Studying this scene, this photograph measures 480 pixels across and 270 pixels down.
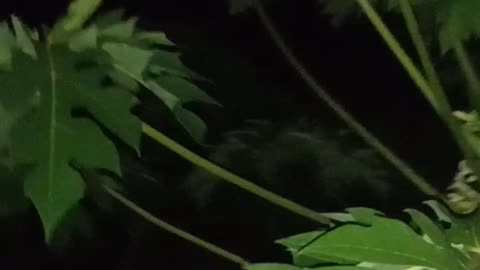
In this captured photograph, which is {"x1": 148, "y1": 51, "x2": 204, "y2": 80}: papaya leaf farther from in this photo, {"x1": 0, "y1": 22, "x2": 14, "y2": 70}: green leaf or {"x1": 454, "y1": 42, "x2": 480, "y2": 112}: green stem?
{"x1": 454, "y1": 42, "x2": 480, "y2": 112}: green stem

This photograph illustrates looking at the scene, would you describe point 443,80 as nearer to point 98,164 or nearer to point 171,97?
point 171,97

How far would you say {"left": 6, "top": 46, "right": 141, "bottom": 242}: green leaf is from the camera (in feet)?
2.26

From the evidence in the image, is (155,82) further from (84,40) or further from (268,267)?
(268,267)

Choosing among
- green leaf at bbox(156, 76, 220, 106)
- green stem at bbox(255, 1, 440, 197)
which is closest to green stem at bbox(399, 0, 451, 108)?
green stem at bbox(255, 1, 440, 197)

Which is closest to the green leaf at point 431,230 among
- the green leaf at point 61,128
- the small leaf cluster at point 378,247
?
the small leaf cluster at point 378,247

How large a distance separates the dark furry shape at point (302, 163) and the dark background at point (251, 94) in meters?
0.06

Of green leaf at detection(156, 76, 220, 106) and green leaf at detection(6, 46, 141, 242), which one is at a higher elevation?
green leaf at detection(156, 76, 220, 106)

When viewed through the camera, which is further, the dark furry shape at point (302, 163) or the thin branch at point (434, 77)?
the dark furry shape at point (302, 163)

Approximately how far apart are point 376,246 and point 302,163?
66 cm

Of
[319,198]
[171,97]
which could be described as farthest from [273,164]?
[171,97]

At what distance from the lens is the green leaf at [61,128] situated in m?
0.69

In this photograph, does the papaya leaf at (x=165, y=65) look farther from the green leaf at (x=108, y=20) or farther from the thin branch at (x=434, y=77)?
the thin branch at (x=434, y=77)

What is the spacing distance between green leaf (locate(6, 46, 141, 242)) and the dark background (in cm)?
60

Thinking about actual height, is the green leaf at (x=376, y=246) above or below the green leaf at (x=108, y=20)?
below
